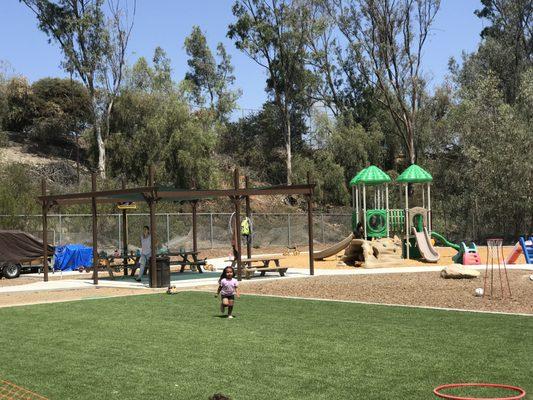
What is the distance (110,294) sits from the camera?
18766 millimetres

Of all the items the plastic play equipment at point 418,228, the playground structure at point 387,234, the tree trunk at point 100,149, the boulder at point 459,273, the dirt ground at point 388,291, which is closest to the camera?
the dirt ground at point 388,291

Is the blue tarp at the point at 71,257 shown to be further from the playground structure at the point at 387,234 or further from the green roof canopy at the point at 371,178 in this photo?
the green roof canopy at the point at 371,178

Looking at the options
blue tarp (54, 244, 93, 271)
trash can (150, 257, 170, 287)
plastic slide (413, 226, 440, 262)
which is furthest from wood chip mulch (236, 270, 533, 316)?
blue tarp (54, 244, 93, 271)

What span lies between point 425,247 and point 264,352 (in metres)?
21.2

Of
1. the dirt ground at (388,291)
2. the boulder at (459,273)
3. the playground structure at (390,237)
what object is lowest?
the dirt ground at (388,291)

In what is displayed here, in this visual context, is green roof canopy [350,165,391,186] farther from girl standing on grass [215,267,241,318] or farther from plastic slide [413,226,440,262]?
girl standing on grass [215,267,241,318]

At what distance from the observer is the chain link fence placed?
34.3 meters

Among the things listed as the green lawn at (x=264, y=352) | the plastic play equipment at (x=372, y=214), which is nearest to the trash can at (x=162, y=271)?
the green lawn at (x=264, y=352)

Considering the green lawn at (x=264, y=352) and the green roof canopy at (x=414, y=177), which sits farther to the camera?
the green roof canopy at (x=414, y=177)

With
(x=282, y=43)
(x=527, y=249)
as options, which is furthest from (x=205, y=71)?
(x=527, y=249)

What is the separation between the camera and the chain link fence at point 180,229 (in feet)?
113

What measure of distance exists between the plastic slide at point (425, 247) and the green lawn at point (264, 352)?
49.9 feet

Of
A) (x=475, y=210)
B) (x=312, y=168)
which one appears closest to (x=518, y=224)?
(x=475, y=210)

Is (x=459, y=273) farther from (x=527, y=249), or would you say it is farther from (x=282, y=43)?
(x=282, y=43)
